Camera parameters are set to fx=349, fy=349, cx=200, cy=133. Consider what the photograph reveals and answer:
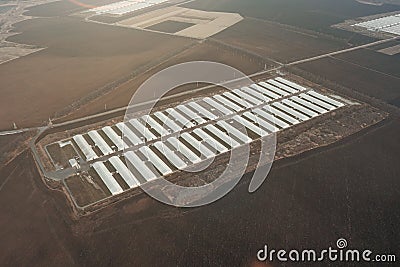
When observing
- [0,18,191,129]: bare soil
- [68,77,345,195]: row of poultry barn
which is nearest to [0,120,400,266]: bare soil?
[68,77,345,195]: row of poultry barn

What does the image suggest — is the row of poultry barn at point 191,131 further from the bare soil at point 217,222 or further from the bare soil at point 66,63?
the bare soil at point 66,63

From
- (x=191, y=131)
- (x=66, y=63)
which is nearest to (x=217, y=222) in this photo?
(x=191, y=131)

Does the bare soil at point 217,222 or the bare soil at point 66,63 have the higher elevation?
the bare soil at point 66,63

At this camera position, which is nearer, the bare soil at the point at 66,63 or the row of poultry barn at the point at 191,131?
the row of poultry barn at the point at 191,131

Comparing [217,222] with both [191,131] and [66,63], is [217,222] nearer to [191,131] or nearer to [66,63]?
[191,131]

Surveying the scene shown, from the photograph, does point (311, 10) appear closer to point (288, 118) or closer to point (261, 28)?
point (261, 28)

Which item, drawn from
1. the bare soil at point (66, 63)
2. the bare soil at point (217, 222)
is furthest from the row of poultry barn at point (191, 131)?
the bare soil at point (66, 63)

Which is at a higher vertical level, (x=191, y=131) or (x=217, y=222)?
(x=191, y=131)

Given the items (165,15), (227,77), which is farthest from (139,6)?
(227,77)

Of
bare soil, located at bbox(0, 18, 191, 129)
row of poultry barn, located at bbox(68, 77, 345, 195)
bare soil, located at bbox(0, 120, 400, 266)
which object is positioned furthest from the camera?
bare soil, located at bbox(0, 18, 191, 129)

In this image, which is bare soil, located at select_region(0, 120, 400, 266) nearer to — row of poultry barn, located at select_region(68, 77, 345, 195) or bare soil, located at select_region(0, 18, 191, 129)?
row of poultry barn, located at select_region(68, 77, 345, 195)

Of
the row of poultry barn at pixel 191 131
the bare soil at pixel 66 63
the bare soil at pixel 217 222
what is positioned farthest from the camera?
the bare soil at pixel 66 63
